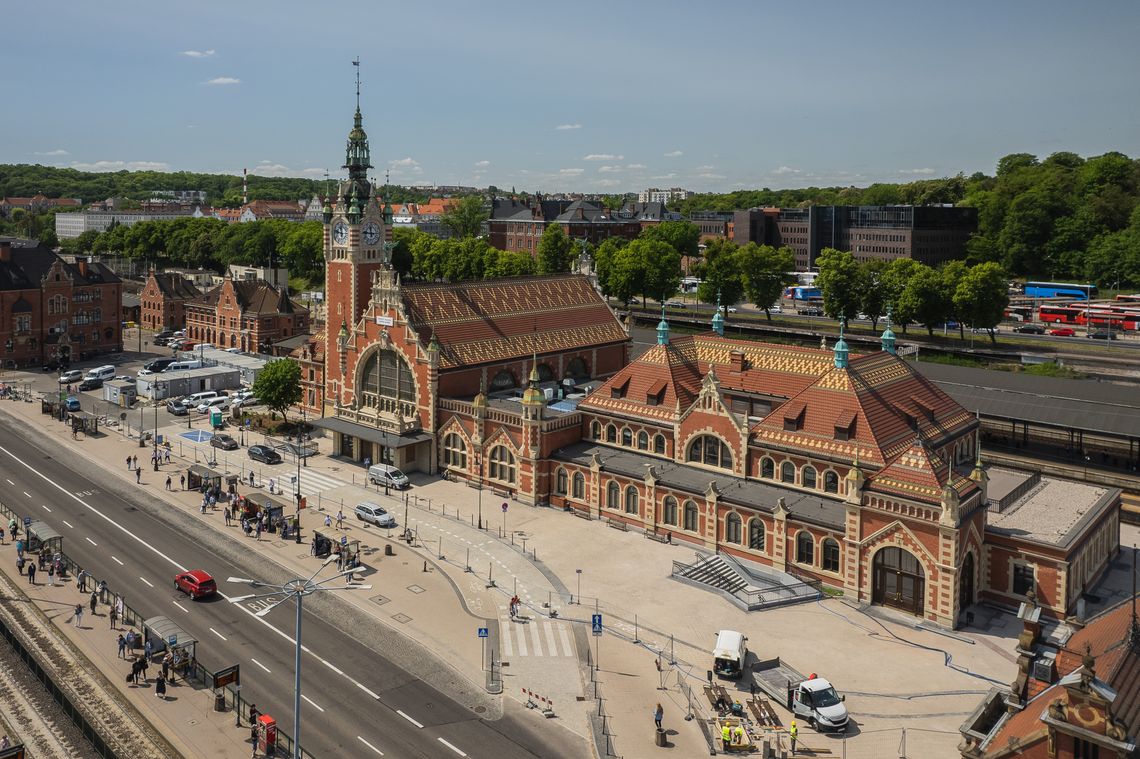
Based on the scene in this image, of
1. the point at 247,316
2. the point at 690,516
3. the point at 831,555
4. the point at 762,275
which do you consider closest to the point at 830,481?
the point at 831,555

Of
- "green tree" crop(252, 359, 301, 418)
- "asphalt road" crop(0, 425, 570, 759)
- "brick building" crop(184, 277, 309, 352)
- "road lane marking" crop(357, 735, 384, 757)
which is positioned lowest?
"road lane marking" crop(357, 735, 384, 757)

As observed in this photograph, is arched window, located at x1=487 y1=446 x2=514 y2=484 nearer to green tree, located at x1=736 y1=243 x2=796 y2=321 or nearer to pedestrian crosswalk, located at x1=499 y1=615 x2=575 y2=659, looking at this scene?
pedestrian crosswalk, located at x1=499 y1=615 x2=575 y2=659

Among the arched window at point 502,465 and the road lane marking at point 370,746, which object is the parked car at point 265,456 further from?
the road lane marking at point 370,746

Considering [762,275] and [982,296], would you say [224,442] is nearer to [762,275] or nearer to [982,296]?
[762,275]

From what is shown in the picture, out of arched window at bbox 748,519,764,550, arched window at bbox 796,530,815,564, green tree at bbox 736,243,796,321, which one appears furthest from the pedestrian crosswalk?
green tree at bbox 736,243,796,321

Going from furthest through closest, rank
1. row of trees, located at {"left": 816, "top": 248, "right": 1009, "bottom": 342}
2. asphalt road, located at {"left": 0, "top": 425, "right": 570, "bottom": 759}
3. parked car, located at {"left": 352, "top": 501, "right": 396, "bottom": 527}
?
1. row of trees, located at {"left": 816, "top": 248, "right": 1009, "bottom": 342}
2. parked car, located at {"left": 352, "top": 501, "right": 396, "bottom": 527}
3. asphalt road, located at {"left": 0, "top": 425, "right": 570, "bottom": 759}

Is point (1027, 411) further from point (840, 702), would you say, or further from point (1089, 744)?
point (1089, 744)

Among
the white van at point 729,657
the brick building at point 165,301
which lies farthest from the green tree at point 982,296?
the brick building at point 165,301
